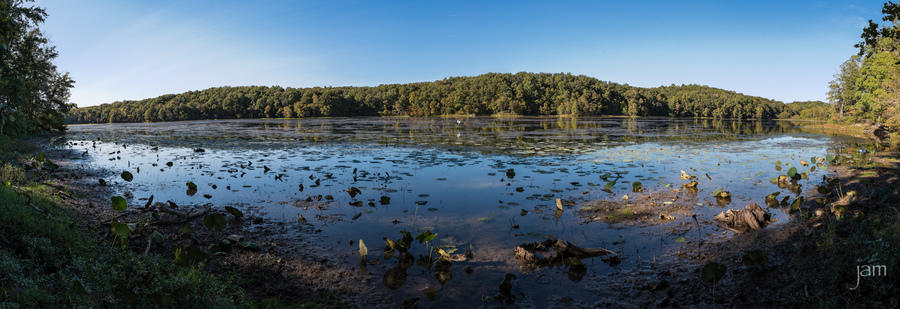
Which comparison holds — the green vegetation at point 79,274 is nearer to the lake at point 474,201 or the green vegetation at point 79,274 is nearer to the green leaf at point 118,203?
the green leaf at point 118,203

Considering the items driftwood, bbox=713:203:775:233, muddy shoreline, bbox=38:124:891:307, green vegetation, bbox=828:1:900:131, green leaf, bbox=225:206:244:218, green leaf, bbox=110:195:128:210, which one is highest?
green vegetation, bbox=828:1:900:131

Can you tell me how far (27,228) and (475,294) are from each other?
7071 mm

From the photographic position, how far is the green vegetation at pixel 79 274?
435cm

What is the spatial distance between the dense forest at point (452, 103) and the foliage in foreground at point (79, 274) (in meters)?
158

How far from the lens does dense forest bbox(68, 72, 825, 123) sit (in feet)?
473

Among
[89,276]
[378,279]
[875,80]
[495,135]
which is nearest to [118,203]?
[89,276]

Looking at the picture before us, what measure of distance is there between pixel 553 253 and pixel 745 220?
4.99 meters

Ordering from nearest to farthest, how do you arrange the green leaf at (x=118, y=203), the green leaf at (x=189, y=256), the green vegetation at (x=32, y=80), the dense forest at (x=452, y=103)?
the green leaf at (x=189, y=256) → the green leaf at (x=118, y=203) → the green vegetation at (x=32, y=80) → the dense forest at (x=452, y=103)

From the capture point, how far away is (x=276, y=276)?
6684 mm

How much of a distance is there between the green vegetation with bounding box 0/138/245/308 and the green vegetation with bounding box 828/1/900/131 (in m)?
20.7

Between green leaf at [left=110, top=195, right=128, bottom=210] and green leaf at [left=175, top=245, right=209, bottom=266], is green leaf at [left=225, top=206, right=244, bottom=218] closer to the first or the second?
green leaf at [left=110, top=195, right=128, bottom=210]

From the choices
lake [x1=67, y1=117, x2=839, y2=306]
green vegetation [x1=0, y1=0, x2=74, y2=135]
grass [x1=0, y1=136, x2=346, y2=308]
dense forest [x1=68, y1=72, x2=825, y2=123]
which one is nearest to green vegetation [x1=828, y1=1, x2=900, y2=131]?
lake [x1=67, y1=117, x2=839, y2=306]

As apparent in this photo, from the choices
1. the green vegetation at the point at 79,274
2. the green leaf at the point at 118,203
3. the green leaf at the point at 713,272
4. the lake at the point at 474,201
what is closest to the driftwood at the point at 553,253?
the lake at the point at 474,201

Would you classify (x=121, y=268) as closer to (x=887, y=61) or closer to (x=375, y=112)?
(x=887, y=61)
